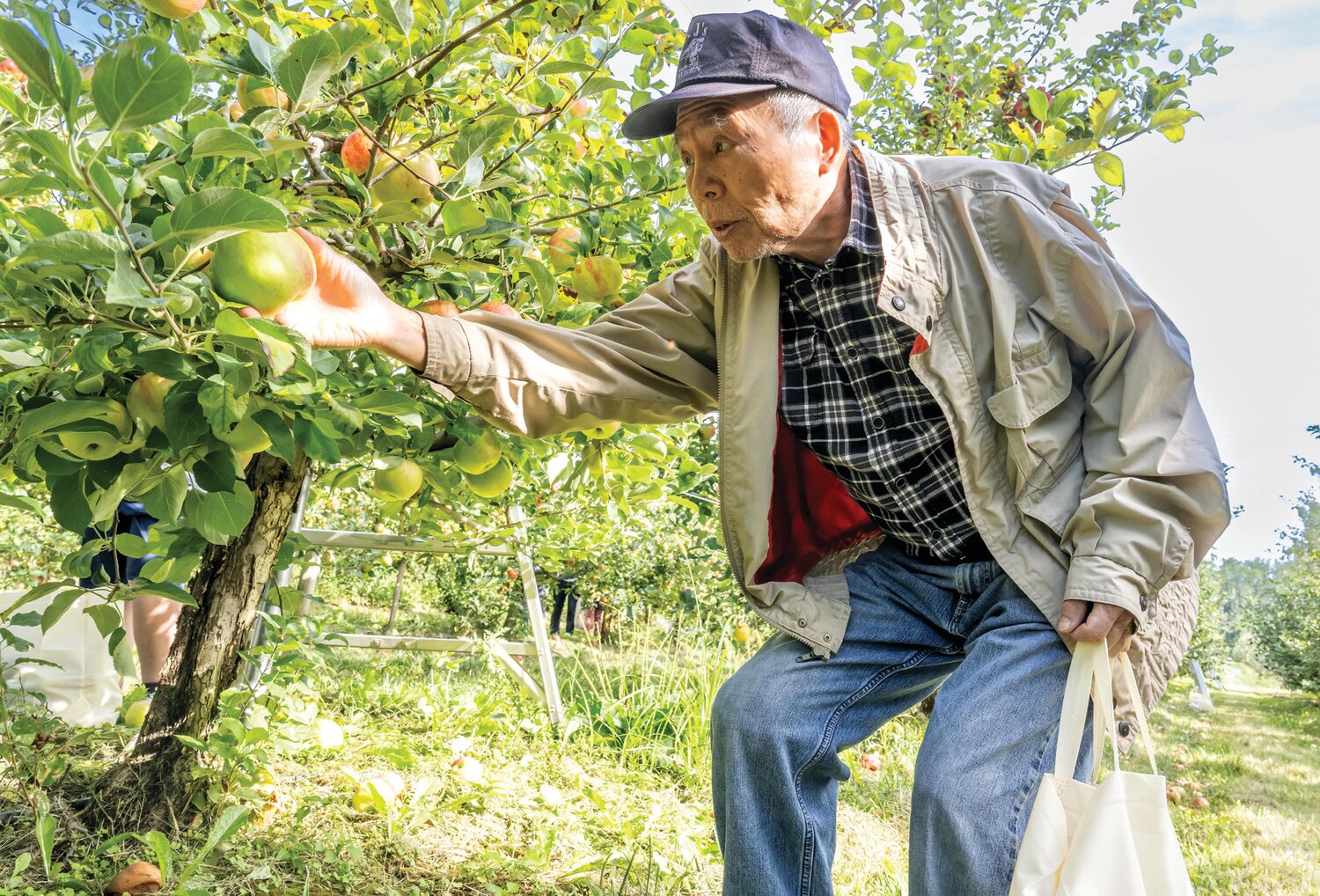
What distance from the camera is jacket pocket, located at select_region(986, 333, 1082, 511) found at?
1.38 meters

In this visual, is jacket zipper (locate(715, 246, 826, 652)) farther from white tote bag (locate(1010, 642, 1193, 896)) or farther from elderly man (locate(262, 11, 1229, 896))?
white tote bag (locate(1010, 642, 1193, 896))

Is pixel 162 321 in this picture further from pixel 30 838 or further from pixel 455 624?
pixel 455 624

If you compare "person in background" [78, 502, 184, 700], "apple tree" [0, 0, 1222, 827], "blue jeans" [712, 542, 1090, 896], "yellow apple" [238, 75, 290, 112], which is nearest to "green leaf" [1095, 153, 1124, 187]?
"apple tree" [0, 0, 1222, 827]

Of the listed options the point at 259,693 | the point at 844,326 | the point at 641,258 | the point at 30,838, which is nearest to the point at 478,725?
the point at 259,693

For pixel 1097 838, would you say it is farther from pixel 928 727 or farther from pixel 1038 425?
pixel 1038 425

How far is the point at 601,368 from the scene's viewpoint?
5.07ft

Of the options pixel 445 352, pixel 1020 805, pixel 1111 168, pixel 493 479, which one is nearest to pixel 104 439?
pixel 445 352

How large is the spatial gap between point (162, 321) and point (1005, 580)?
1154mm

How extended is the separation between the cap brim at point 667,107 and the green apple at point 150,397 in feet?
2.57

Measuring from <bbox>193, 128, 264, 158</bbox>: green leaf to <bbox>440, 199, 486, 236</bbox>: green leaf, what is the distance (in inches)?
14.8

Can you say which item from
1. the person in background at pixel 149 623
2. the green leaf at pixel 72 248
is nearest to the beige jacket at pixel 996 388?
the green leaf at pixel 72 248

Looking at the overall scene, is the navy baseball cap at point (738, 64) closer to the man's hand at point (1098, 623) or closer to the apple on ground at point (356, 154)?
the apple on ground at point (356, 154)

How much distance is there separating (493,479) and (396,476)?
185mm

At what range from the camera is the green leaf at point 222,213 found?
816mm
